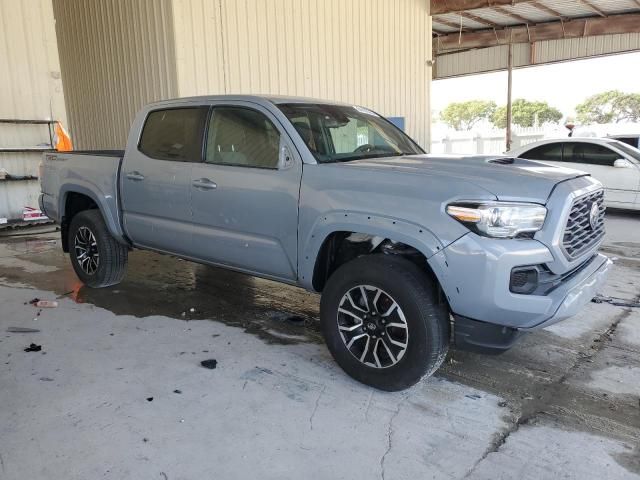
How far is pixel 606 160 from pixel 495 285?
861 cm

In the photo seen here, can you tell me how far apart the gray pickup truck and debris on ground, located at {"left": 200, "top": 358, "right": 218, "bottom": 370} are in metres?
0.73

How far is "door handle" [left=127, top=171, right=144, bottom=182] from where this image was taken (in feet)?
15.2

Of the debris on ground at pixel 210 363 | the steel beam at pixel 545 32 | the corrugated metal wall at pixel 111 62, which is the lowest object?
the debris on ground at pixel 210 363

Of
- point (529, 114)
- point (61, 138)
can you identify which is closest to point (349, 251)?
point (61, 138)

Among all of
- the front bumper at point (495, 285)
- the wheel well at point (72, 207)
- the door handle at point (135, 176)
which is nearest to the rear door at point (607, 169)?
the front bumper at point (495, 285)

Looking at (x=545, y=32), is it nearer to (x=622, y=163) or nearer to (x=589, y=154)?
(x=589, y=154)

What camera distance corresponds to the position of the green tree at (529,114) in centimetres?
5794

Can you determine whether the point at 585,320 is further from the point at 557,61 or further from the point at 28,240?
the point at 557,61

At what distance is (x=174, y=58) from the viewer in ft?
29.6

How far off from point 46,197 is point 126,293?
149 centimetres

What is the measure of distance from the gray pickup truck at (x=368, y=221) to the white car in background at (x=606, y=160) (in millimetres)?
6869

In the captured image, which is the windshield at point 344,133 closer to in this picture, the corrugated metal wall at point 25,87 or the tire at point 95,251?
the tire at point 95,251

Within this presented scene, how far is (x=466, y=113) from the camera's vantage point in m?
70.1

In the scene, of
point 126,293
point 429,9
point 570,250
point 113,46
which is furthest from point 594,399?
point 429,9
